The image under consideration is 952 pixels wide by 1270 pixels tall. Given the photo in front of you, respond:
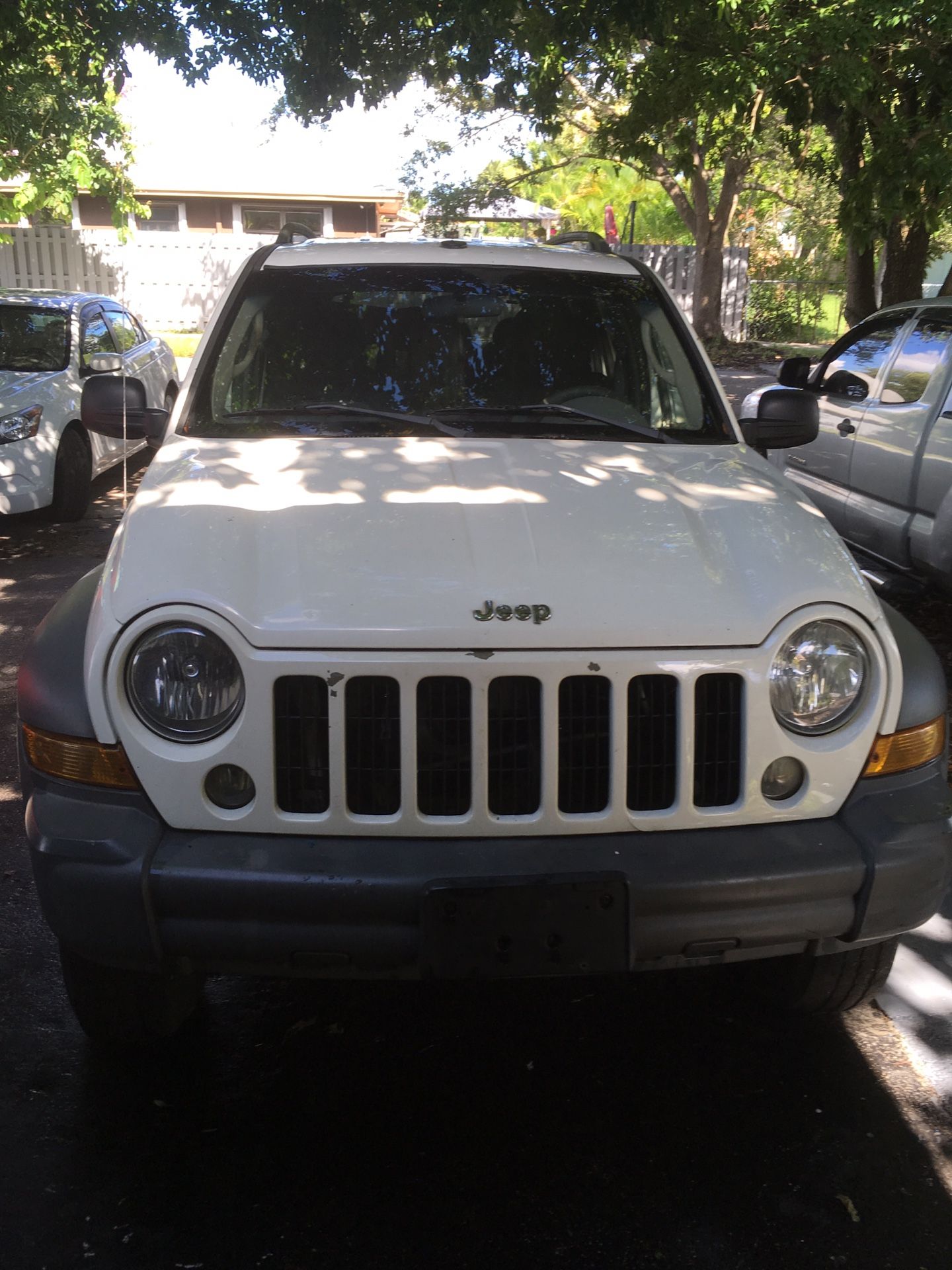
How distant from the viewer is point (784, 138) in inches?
383

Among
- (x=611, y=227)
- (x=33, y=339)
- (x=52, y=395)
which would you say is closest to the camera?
(x=52, y=395)

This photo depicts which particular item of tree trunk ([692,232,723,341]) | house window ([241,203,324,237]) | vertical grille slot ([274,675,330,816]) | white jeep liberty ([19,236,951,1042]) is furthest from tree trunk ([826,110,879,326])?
house window ([241,203,324,237])

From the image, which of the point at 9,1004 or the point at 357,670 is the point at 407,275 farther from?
the point at 9,1004

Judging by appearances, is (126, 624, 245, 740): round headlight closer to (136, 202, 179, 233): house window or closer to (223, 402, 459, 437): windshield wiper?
(223, 402, 459, 437): windshield wiper

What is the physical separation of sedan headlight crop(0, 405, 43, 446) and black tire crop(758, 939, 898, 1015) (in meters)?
7.20

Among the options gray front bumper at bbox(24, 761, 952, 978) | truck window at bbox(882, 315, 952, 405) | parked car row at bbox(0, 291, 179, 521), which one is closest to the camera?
gray front bumper at bbox(24, 761, 952, 978)

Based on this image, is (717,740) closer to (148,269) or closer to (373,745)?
(373,745)

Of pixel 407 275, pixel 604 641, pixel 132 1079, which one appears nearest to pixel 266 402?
pixel 407 275

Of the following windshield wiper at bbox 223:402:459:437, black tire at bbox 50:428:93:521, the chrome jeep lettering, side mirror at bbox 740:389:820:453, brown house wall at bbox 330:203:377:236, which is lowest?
black tire at bbox 50:428:93:521

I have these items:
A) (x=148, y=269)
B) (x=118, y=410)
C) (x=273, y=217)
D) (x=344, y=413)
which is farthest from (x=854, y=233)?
(x=273, y=217)

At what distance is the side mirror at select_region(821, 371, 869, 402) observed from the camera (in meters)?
7.18

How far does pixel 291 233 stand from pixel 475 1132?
362cm

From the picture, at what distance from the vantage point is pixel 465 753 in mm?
2602

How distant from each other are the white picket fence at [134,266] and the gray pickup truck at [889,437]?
18.2 meters
